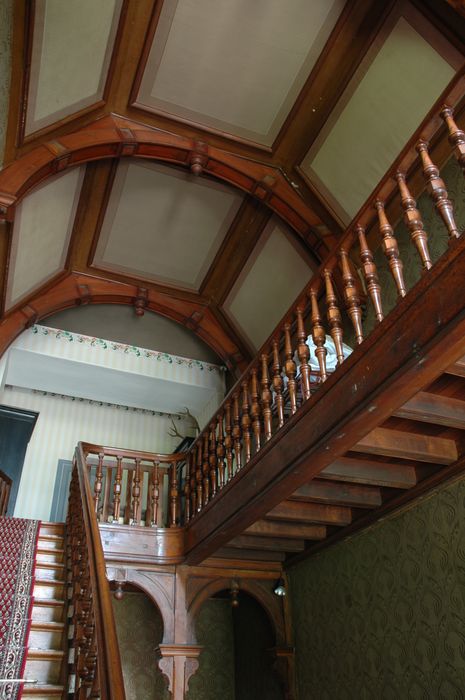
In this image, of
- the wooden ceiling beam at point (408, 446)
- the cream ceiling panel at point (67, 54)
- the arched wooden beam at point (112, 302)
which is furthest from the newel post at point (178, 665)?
the cream ceiling panel at point (67, 54)

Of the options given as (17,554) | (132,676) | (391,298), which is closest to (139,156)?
(391,298)

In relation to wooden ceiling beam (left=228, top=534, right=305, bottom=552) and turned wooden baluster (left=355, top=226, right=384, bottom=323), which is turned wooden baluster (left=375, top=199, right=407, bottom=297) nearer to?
turned wooden baluster (left=355, top=226, right=384, bottom=323)

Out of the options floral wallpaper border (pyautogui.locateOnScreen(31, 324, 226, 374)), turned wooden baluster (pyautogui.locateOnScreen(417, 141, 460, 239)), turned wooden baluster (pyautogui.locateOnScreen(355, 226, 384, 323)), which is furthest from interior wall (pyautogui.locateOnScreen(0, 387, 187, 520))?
turned wooden baluster (pyautogui.locateOnScreen(417, 141, 460, 239))

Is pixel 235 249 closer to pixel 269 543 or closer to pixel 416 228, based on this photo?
pixel 269 543

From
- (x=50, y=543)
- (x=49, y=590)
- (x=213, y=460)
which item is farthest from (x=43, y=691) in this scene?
(x=213, y=460)

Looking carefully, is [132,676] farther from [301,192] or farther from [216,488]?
[301,192]

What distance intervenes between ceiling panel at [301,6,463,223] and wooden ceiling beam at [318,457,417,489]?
8.57ft

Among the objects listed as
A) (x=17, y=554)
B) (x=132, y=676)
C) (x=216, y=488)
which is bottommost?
(x=132, y=676)

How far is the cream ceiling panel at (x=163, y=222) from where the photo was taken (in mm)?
5953

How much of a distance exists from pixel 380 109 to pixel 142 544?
14.1 feet

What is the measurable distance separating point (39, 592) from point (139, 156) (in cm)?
404

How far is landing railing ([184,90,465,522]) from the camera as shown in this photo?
2.45 meters

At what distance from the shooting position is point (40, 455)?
304 inches

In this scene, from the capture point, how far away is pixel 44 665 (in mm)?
3342
